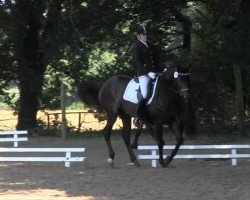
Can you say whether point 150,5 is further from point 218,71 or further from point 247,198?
point 247,198

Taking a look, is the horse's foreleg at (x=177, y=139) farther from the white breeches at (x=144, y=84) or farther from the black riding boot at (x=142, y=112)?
the white breeches at (x=144, y=84)

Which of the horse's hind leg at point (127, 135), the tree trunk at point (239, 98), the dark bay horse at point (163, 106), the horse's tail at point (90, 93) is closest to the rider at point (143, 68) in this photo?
the dark bay horse at point (163, 106)

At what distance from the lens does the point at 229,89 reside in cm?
1947

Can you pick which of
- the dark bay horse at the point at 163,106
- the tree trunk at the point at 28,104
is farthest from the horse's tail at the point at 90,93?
the tree trunk at the point at 28,104

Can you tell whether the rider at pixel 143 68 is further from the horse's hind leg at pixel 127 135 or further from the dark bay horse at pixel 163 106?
the horse's hind leg at pixel 127 135

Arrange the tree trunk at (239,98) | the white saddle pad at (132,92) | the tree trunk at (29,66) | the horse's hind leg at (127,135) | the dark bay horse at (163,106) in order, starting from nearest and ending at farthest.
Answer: the dark bay horse at (163,106)
the white saddle pad at (132,92)
the horse's hind leg at (127,135)
the tree trunk at (239,98)
the tree trunk at (29,66)

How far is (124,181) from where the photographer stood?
983 cm

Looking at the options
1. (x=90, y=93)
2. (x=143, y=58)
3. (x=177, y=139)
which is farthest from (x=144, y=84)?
(x=90, y=93)

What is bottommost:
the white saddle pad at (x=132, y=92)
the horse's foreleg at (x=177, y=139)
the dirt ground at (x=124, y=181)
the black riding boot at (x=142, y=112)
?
the dirt ground at (x=124, y=181)

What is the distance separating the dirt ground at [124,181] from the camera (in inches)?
333

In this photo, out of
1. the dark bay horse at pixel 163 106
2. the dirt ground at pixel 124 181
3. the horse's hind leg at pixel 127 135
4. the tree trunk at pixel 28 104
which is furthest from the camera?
the tree trunk at pixel 28 104

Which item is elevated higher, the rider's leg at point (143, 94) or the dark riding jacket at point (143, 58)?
the dark riding jacket at point (143, 58)

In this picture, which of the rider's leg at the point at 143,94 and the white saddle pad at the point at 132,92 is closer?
the rider's leg at the point at 143,94

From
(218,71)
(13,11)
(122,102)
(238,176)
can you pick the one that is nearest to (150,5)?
(218,71)
